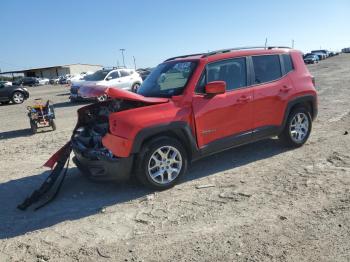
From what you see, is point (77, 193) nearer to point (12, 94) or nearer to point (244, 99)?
point (244, 99)

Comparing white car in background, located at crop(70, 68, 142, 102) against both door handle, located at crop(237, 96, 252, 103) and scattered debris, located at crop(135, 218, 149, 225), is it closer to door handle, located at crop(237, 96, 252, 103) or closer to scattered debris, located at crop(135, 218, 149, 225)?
door handle, located at crop(237, 96, 252, 103)

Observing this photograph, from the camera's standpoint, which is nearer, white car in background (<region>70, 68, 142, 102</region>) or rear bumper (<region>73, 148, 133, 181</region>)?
rear bumper (<region>73, 148, 133, 181</region>)

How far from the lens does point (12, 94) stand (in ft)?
75.7

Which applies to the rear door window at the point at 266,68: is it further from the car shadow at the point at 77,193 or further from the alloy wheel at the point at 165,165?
the alloy wheel at the point at 165,165

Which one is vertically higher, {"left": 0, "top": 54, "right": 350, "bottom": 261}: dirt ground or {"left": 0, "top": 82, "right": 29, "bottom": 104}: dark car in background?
{"left": 0, "top": 82, "right": 29, "bottom": 104}: dark car in background

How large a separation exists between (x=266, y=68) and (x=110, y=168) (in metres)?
3.16

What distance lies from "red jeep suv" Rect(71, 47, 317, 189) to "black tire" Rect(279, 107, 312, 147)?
0.06 feet

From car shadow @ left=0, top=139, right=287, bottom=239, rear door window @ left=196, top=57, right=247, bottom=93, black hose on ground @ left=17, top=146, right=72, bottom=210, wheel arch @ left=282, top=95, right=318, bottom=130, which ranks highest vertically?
rear door window @ left=196, top=57, right=247, bottom=93

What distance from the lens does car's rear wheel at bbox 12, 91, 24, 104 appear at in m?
23.2

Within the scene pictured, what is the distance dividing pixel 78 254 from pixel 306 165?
3761 millimetres

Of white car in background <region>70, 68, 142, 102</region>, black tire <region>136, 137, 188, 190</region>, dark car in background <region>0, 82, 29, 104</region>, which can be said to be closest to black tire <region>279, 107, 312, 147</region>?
black tire <region>136, 137, 188, 190</region>

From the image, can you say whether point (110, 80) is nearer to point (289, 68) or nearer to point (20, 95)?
point (20, 95)

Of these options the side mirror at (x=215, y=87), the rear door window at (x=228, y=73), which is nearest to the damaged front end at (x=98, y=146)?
the side mirror at (x=215, y=87)

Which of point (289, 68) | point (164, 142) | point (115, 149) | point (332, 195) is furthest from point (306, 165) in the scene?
point (115, 149)
